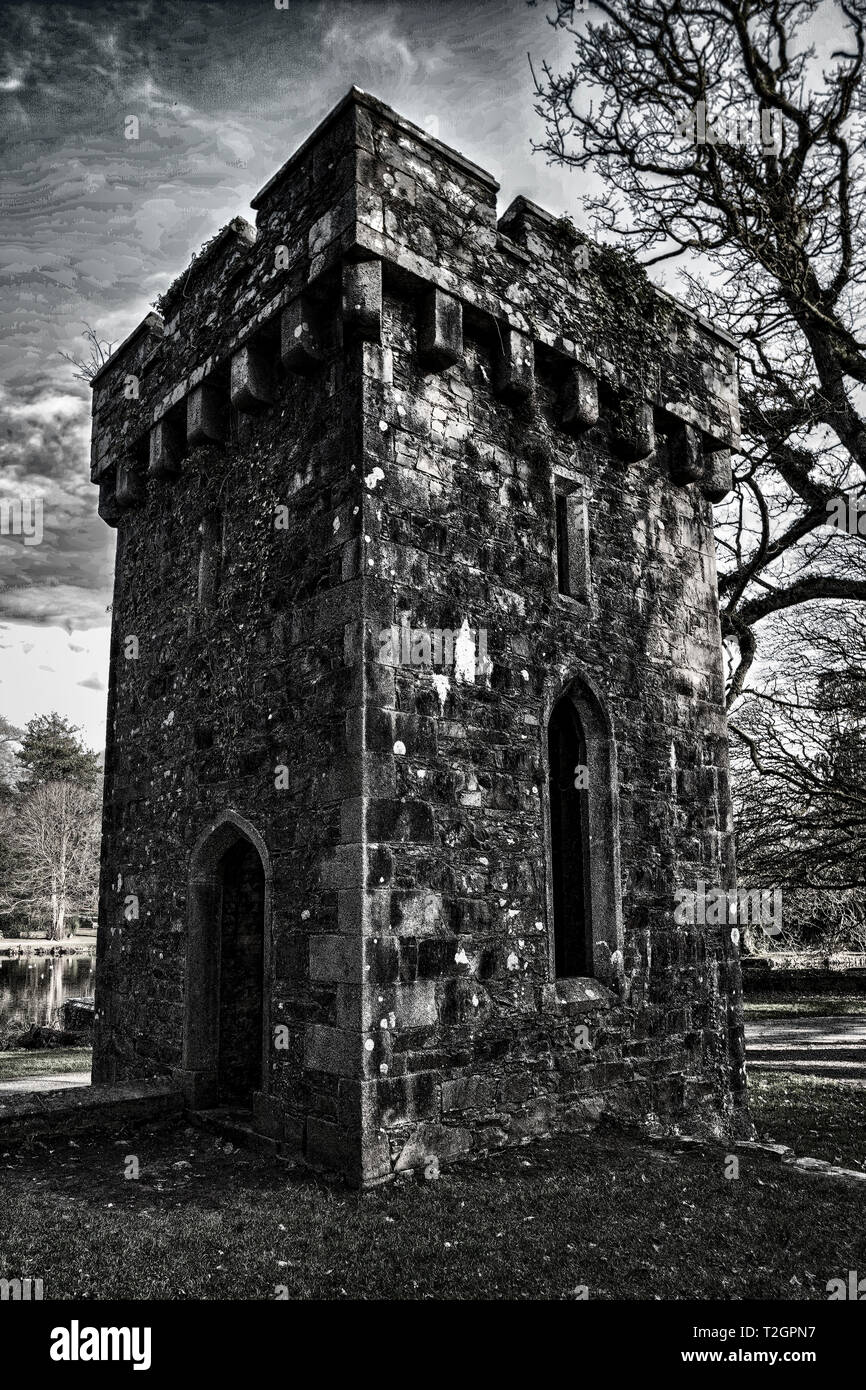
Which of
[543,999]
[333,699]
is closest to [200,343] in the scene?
[333,699]

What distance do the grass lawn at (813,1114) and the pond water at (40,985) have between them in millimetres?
15801

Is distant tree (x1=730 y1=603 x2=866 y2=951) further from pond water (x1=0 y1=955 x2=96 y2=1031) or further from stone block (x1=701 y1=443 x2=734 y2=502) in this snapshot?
pond water (x1=0 y1=955 x2=96 y2=1031)

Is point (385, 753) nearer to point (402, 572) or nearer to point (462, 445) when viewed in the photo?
point (402, 572)

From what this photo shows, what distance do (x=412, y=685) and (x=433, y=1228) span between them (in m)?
3.47

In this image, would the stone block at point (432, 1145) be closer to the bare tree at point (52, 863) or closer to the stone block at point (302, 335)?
the stone block at point (302, 335)

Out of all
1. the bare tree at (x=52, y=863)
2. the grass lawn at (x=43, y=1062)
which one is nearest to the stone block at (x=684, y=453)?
the grass lawn at (x=43, y=1062)

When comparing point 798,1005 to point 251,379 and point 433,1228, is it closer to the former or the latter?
point 433,1228

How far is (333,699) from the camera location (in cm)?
685

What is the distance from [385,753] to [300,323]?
3.41 metres

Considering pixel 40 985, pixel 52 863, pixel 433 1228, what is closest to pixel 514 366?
pixel 433 1228

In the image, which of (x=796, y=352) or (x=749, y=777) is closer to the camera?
(x=796, y=352)

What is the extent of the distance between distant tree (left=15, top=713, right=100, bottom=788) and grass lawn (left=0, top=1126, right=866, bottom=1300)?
152 ft

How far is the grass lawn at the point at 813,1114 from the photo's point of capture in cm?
942

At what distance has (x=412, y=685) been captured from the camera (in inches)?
273
